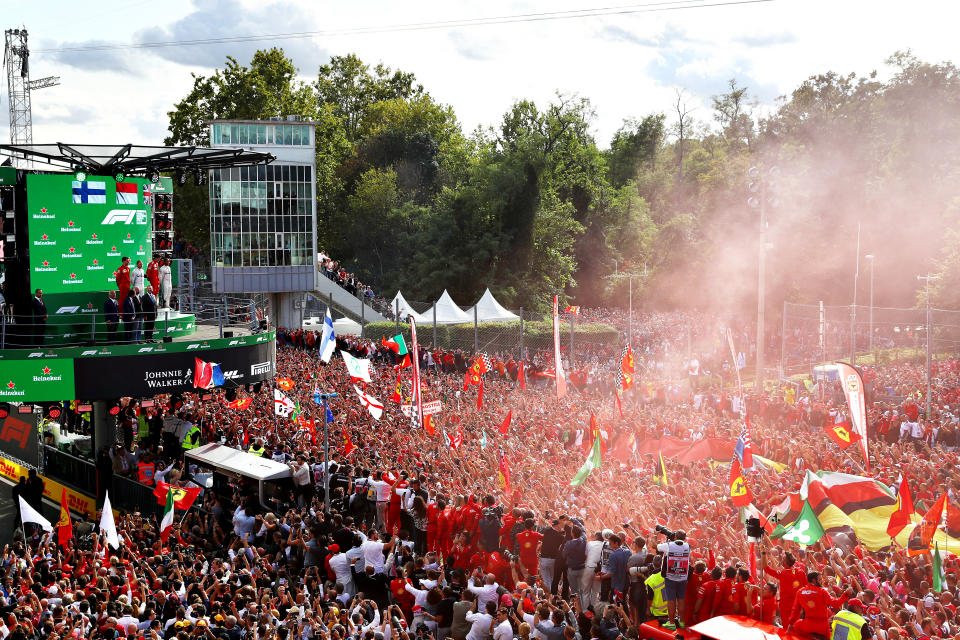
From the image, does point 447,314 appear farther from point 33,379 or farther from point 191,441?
point 33,379

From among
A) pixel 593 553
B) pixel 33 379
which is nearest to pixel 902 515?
pixel 593 553

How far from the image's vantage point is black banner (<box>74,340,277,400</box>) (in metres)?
18.5

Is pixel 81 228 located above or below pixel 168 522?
above

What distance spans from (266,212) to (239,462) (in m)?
34.7

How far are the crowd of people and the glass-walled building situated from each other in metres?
26.4

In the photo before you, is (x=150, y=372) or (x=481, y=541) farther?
(x=150, y=372)

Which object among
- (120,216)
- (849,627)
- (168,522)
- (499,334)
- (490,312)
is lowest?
(168,522)

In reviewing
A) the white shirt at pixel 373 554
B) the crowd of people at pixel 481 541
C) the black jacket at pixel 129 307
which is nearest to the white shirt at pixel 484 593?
the crowd of people at pixel 481 541

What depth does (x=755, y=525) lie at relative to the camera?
33.3 feet

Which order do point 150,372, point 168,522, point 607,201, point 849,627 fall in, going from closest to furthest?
point 849,627, point 168,522, point 150,372, point 607,201

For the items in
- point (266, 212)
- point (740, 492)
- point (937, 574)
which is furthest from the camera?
point (266, 212)

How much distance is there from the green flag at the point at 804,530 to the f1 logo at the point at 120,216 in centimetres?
1580

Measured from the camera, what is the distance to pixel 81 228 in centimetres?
2012

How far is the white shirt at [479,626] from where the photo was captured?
1046 centimetres
